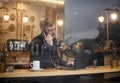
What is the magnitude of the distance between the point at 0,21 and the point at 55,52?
0.51 meters

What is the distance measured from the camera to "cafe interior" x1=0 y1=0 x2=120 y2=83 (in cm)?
170

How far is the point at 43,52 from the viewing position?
181 centimetres

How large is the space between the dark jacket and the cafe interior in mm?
34

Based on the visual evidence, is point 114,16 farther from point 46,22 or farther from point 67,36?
point 46,22

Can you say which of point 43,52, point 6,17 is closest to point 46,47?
point 43,52

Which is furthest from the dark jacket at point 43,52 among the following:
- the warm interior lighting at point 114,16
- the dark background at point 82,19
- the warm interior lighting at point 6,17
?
the warm interior lighting at point 114,16

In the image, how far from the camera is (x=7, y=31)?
170 cm

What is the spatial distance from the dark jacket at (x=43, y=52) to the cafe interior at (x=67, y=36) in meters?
0.03

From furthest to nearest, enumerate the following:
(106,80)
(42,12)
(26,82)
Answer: (106,80), (42,12), (26,82)

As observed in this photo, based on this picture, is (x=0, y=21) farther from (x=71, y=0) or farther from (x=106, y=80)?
(x=106, y=80)

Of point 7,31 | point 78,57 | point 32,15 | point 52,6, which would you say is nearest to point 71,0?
point 52,6

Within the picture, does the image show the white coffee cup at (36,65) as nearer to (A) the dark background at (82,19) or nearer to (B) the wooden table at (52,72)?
(B) the wooden table at (52,72)

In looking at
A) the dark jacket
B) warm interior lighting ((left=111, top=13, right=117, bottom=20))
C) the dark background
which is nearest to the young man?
the dark jacket

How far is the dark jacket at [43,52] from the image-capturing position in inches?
70.3
